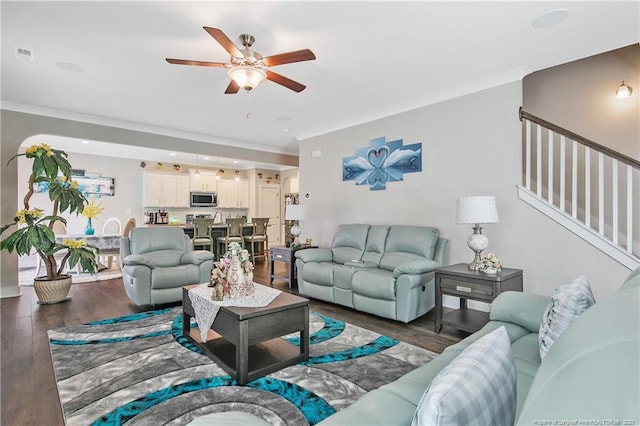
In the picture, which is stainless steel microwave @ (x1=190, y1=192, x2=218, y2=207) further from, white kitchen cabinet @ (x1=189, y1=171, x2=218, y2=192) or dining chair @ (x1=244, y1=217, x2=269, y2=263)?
dining chair @ (x1=244, y1=217, x2=269, y2=263)

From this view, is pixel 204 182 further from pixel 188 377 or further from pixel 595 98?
pixel 595 98

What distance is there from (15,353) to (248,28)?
3275mm

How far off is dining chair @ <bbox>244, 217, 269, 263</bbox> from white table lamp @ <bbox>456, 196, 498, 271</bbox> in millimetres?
5332

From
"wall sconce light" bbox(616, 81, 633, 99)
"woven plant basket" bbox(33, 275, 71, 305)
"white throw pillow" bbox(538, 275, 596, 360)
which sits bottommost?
"woven plant basket" bbox(33, 275, 71, 305)

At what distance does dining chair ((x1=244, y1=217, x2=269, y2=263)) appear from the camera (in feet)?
25.0

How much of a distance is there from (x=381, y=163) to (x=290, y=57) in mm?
2561

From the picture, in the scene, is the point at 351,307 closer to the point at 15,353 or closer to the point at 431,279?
the point at 431,279

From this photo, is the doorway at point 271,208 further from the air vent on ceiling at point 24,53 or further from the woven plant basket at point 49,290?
the air vent on ceiling at point 24,53

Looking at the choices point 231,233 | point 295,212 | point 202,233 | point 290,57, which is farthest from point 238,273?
point 231,233

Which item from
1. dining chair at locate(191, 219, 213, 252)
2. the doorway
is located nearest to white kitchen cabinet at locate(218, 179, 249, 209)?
the doorway

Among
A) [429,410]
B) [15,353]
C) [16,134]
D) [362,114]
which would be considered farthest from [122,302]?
[429,410]

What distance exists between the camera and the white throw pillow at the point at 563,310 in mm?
1340

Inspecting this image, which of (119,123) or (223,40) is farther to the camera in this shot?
(119,123)

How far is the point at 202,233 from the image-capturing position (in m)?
6.90
